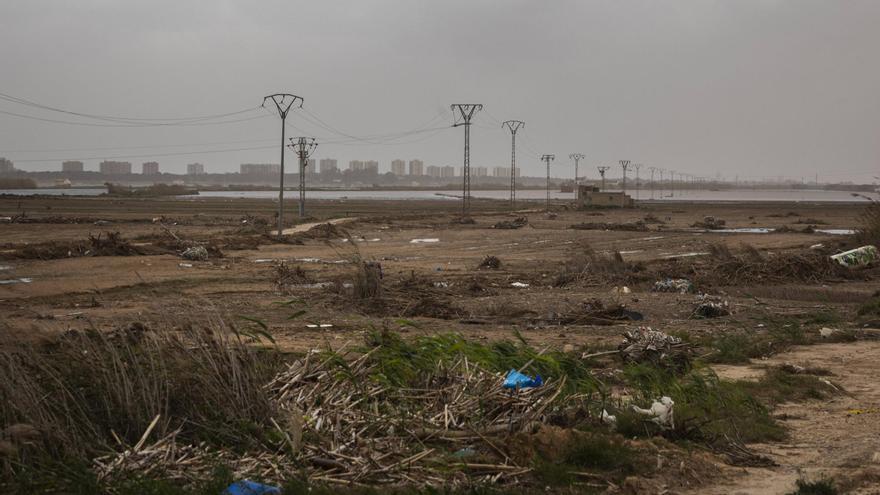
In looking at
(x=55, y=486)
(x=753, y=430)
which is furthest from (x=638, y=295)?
(x=55, y=486)

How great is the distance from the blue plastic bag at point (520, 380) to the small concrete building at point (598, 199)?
246 ft

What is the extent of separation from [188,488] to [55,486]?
3.18 ft

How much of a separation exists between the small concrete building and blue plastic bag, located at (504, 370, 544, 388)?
74887 millimetres

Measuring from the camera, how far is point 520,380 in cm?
862

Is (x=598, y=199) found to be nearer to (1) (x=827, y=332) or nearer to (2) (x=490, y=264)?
(2) (x=490, y=264)

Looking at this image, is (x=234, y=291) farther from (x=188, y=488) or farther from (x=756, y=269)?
(x=188, y=488)

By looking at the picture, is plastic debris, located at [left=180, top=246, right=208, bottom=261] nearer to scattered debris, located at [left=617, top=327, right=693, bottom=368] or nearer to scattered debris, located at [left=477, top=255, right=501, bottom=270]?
scattered debris, located at [left=477, top=255, right=501, bottom=270]

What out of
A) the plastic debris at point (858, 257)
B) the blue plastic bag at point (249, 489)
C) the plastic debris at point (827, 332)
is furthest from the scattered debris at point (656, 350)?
the plastic debris at point (858, 257)

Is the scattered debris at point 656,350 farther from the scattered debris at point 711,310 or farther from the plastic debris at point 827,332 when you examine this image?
the scattered debris at point 711,310

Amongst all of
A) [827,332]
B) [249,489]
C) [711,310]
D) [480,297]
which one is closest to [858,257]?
[711,310]

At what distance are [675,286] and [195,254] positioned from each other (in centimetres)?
1596

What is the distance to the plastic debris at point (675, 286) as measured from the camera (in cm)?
2039

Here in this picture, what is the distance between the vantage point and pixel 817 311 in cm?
1748

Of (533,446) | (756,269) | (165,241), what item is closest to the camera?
(533,446)
